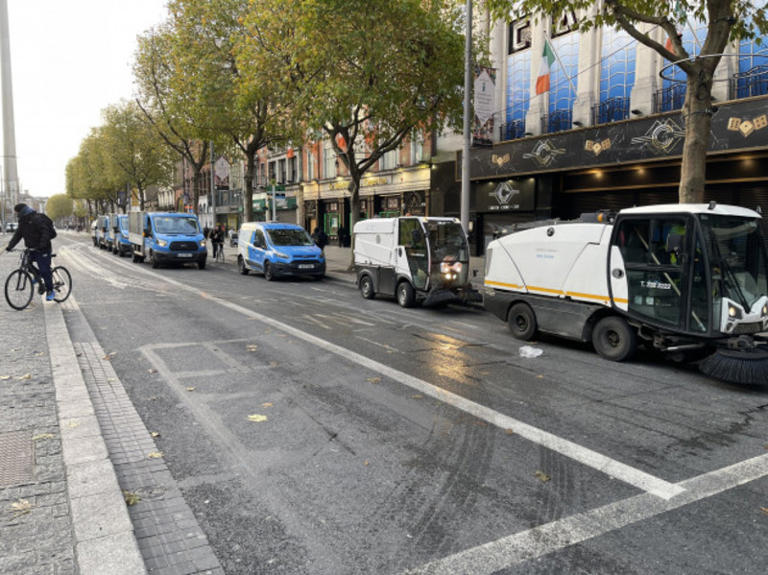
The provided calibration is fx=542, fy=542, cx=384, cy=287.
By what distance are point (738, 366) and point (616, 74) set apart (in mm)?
15379

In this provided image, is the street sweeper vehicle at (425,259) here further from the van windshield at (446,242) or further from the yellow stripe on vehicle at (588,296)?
the yellow stripe on vehicle at (588,296)

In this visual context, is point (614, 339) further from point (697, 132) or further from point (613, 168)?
point (613, 168)

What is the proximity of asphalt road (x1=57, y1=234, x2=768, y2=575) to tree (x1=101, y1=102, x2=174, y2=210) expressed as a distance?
4550cm

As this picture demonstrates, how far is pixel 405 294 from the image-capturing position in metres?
12.5

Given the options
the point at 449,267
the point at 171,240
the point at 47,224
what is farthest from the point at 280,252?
the point at 47,224

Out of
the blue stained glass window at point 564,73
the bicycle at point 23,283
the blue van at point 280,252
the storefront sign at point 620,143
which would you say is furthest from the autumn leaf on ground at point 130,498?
the blue stained glass window at point 564,73

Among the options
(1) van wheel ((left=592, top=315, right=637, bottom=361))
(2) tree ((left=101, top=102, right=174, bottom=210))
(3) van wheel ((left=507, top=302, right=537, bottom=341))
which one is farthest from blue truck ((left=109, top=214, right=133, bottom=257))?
(1) van wheel ((left=592, top=315, right=637, bottom=361))

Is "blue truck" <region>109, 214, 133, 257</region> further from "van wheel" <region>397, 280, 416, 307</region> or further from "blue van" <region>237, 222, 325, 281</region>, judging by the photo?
"van wheel" <region>397, 280, 416, 307</region>

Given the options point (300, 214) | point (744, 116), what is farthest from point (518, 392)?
point (300, 214)

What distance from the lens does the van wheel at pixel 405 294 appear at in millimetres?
12344

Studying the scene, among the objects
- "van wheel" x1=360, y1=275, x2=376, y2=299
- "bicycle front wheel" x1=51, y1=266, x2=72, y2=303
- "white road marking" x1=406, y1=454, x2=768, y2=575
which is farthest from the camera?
"van wheel" x1=360, y1=275, x2=376, y2=299

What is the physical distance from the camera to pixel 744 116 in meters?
14.5

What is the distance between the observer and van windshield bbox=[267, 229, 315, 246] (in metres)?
19.0

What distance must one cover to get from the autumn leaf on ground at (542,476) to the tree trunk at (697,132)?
7140 millimetres
